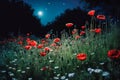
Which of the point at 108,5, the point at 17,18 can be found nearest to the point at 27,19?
the point at 17,18

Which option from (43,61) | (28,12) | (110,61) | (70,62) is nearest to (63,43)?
(43,61)

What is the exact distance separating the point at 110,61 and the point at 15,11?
22408 millimetres

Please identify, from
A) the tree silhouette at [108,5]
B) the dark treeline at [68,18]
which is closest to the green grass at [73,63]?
the tree silhouette at [108,5]

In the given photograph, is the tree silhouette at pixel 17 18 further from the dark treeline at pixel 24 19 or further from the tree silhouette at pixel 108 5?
the tree silhouette at pixel 108 5

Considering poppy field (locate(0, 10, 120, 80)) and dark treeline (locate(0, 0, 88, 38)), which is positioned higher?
dark treeline (locate(0, 0, 88, 38))

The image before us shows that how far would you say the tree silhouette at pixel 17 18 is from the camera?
25469 millimetres

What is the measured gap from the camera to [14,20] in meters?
26.7

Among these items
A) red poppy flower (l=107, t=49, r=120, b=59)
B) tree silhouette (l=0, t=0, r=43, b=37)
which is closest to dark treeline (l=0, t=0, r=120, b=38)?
tree silhouette (l=0, t=0, r=43, b=37)

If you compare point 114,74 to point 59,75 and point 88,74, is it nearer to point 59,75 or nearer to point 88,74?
point 88,74

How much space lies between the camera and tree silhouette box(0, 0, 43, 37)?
1003 inches

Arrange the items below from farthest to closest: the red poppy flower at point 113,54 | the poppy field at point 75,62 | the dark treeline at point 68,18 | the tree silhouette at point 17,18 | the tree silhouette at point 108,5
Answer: the tree silhouette at point 17,18
the dark treeline at point 68,18
the tree silhouette at point 108,5
the poppy field at point 75,62
the red poppy flower at point 113,54

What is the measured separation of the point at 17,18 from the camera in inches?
1072

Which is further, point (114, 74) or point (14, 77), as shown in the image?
point (14, 77)

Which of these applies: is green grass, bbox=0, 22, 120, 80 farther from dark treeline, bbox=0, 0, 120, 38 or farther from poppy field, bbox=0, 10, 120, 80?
dark treeline, bbox=0, 0, 120, 38
